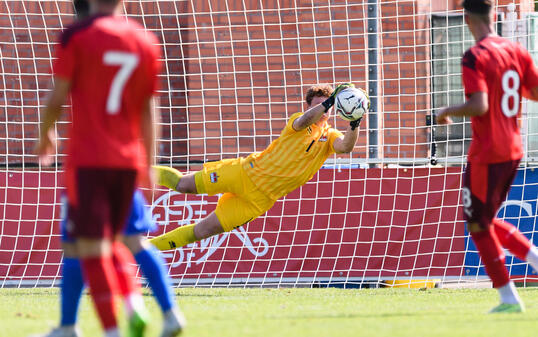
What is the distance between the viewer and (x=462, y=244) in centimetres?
965

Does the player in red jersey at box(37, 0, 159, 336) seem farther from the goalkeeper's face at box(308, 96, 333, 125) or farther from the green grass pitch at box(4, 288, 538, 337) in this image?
the goalkeeper's face at box(308, 96, 333, 125)

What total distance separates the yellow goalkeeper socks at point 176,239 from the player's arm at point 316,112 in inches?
48.9

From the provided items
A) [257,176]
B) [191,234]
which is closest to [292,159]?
[257,176]

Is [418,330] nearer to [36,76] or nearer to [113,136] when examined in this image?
[113,136]

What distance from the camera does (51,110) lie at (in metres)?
4.17

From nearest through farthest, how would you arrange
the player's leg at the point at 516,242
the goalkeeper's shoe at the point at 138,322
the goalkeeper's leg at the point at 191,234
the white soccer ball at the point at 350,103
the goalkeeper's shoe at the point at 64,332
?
1. the goalkeeper's shoe at the point at 138,322
2. the goalkeeper's shoe at the point at 64,332
3. the player's leg at the point at 516,242
4. the white soccer ball at the point at 350,103
5. the goalkeeper's leg at the point at 191,234

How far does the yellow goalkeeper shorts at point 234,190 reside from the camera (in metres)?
8.23

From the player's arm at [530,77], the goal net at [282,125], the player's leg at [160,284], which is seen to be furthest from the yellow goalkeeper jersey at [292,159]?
the player's leg at [160,284]

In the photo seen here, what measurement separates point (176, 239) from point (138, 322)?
3.85 meters

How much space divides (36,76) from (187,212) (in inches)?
90.0

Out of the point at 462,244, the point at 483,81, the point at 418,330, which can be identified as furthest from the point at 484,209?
the point at 462,244

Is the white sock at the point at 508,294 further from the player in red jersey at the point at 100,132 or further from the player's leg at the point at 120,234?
the player in red jersey at the point at 100,132

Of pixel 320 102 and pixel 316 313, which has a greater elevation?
pixel 320 102

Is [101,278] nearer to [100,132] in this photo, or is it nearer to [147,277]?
[100,132]
